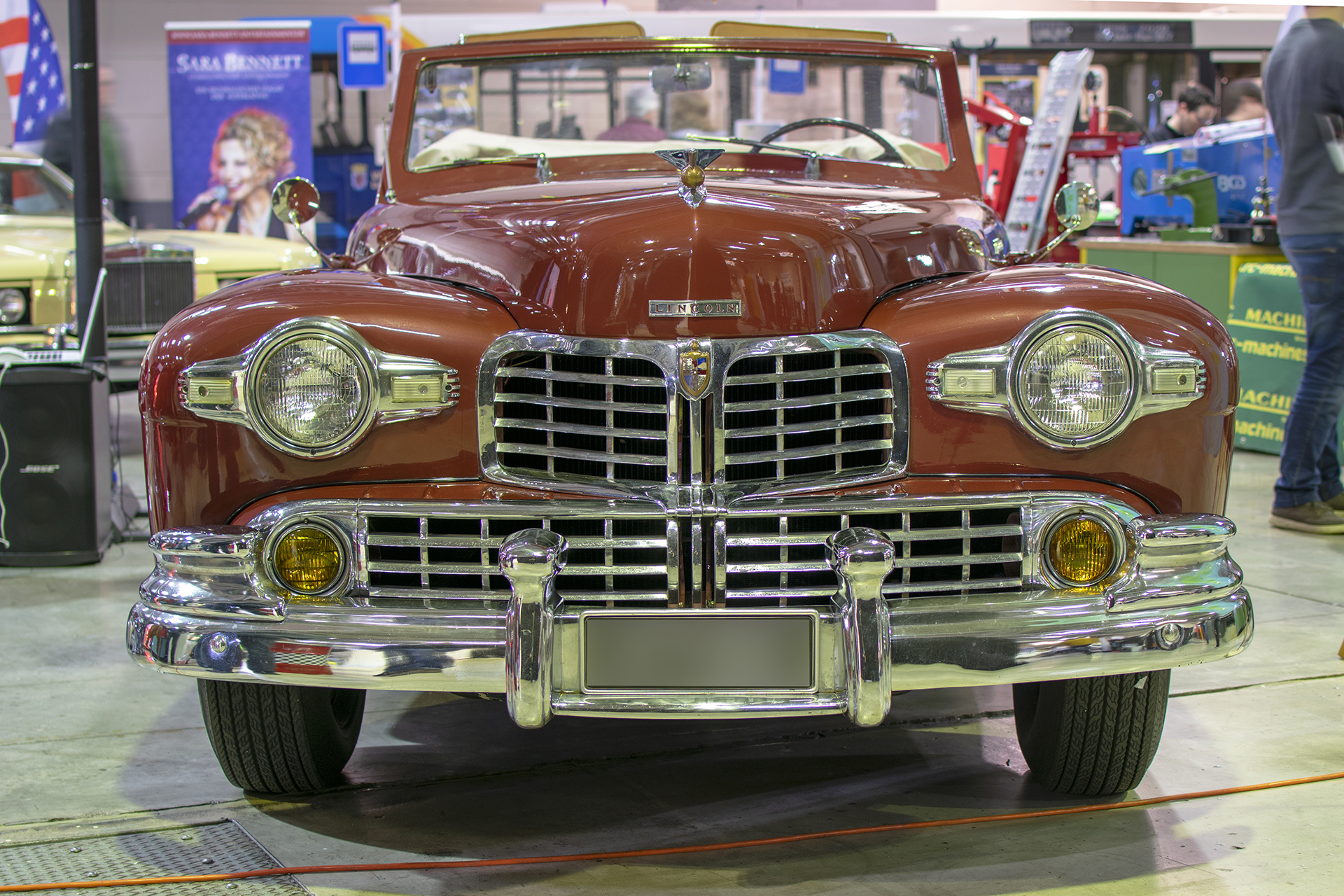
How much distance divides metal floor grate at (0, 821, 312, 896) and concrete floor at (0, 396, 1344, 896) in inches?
1.6

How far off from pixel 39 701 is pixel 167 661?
132cm

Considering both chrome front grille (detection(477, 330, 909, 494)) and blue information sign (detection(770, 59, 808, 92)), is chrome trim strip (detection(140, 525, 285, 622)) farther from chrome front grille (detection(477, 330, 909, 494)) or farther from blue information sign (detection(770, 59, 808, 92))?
blue information sign (detection(770, 59, 808, 92))

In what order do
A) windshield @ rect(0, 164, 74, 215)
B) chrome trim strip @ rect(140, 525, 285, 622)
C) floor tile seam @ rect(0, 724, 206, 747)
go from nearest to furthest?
chrome trim strip @ rect(140, 525, 285, 622) → floor tile seam @ rect(0, 724, 206, 747) → windshield @ rect(0, 164, 74, 215)

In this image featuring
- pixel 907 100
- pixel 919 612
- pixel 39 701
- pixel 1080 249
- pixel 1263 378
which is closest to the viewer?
pixel 919 612

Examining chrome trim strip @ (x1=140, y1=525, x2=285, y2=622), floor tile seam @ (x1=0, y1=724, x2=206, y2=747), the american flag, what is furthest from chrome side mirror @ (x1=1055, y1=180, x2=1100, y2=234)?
the american flag

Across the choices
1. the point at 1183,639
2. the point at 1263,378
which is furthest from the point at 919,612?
the point at 1263,378

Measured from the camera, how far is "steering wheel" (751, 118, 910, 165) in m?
3.21

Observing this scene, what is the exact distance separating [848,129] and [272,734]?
6.80 ft

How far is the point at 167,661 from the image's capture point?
203 centimetres

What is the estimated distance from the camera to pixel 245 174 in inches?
408

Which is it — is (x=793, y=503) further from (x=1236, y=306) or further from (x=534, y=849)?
(x=1236, y=306)

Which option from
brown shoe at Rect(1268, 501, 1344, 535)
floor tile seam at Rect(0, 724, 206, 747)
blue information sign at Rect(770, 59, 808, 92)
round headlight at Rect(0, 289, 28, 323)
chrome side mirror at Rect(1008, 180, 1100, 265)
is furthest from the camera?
round headlight at Rect(0, 289, 28, 323)

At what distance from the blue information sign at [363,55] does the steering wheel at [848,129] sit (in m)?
8.13

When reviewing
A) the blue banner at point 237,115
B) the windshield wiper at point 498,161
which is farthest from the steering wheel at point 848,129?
the blue banner at point 237,115
